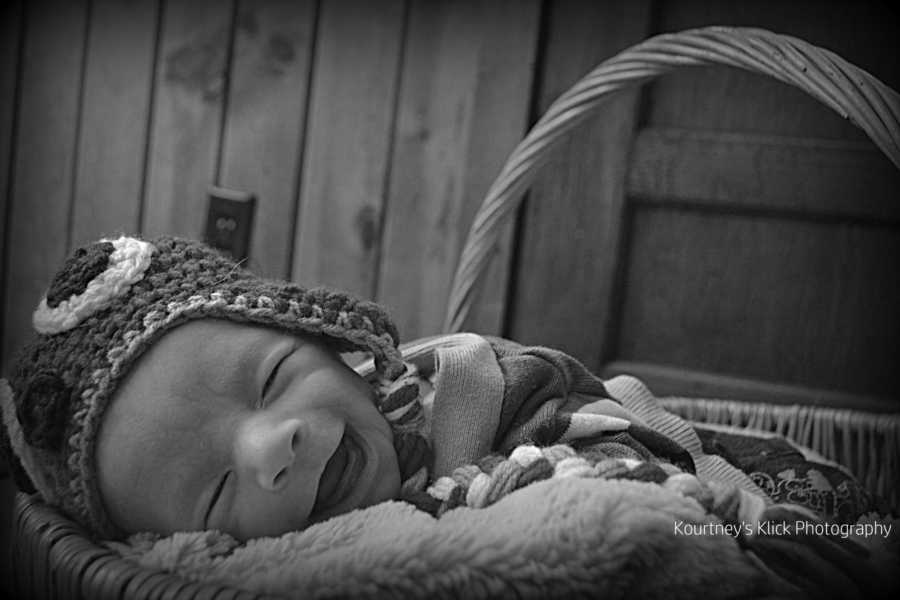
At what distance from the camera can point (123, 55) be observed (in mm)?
1741

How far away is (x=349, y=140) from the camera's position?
5.22ft

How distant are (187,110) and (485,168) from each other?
1.96ft

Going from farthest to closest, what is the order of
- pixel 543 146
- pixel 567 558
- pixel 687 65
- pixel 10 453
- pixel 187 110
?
pixel 187 110 → pixel 543 146 → pixel 687 65 → pixel 10 453 → pixel 567 558

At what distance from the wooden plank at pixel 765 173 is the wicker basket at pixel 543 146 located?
326mm

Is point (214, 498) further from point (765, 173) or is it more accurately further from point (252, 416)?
point (765, 173)

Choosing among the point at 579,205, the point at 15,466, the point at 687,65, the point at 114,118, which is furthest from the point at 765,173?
the point at 114,118

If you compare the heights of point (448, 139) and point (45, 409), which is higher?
point (448, 139)

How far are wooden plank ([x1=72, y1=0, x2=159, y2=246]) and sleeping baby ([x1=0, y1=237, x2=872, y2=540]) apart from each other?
0.99m

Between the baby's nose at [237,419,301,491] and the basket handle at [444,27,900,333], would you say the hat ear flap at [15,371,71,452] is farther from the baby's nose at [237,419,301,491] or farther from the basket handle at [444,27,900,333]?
the basket handle at [444,27,900,333]

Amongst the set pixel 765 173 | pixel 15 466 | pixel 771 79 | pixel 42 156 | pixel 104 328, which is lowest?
pixel 15 466

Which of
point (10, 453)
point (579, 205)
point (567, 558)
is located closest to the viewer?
point (567, 558)

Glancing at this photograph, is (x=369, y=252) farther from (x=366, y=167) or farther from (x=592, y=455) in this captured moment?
(x=592, y=455)

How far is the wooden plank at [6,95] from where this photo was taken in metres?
1.81

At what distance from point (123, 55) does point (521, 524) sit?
1452mm
